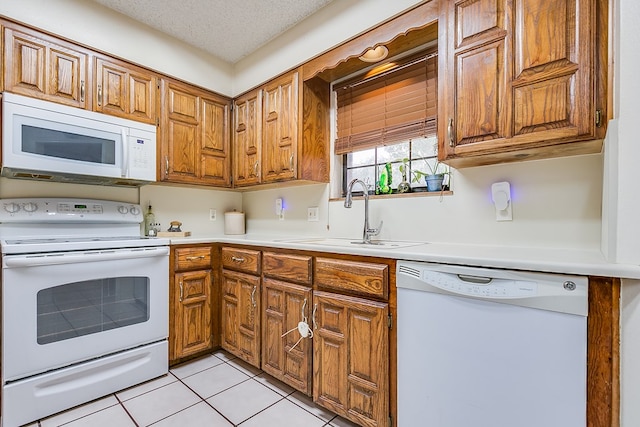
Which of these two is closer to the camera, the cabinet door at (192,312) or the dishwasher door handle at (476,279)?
the dishwasher door handle at (476,279)

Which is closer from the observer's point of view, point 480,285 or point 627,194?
point 627,194

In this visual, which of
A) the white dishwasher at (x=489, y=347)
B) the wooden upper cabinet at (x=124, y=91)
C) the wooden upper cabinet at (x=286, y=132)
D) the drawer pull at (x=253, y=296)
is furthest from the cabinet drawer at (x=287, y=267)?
the wooden upper cabinet at (x=124, y=91)

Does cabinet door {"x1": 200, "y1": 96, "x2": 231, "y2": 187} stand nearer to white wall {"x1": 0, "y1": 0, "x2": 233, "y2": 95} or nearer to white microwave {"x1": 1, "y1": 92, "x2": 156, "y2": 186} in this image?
white wall {"x1": 0, "y1": 0, "x2": 233, "y2": 95}

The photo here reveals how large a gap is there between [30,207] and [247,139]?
1.52 m

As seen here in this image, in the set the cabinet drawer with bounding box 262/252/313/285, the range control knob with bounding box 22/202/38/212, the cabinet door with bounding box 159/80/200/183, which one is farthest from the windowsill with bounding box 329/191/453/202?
the range control knob with bounding box 22/202/38/212

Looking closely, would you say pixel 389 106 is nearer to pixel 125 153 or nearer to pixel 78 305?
pixel 125 153

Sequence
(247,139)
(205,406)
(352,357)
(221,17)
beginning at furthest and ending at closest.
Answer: (247,139), (221,17), (205,406), (352,357)

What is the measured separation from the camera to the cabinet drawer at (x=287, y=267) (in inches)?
66.7

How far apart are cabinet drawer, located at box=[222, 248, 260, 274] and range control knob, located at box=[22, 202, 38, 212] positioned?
1.20 m

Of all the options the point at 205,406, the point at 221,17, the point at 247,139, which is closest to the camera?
the point at 205,406

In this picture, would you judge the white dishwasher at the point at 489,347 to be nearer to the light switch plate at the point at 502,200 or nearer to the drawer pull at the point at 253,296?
the light switch plate at the point at 502,200

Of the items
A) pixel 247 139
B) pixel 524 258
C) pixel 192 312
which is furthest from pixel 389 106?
pixel 192 312

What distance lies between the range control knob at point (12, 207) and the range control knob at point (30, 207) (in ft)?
0.10

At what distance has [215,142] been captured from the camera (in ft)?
→ 8.91
